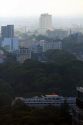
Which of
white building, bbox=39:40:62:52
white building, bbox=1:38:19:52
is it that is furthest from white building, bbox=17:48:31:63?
white building, bbox=39:40:62:52

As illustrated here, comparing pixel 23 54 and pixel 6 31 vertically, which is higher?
pixel 6 31

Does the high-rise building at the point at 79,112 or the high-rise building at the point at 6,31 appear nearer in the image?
the high-rise building at the point at 79,112

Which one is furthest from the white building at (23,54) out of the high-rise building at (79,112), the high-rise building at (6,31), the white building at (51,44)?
the high-rise building at (79,112)

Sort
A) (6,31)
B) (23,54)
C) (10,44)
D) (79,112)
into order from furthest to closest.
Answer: (6,31) < (10,44) < (23,54) < (79,112)

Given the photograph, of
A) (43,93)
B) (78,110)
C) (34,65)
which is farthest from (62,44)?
(78,110)

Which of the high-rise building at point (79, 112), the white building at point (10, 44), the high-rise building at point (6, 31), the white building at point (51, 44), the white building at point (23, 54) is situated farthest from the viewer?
the high-rise building at point (6, 31)

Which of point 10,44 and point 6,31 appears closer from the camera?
point 10,44

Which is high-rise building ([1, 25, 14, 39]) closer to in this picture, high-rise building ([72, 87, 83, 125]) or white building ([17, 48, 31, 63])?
white building ([17, 48, 31, 63])

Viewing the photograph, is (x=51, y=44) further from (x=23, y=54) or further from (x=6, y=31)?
(x=23, y=54)

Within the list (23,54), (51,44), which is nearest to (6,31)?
(51,44)

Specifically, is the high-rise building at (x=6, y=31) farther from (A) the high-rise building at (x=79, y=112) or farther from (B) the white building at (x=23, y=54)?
(A) the high-rise building at (x=79, y=112)

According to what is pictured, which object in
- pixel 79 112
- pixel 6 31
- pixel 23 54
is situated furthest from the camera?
pixel 6 31
